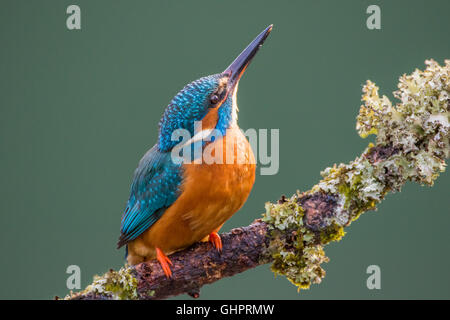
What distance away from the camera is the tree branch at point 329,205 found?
2379mm

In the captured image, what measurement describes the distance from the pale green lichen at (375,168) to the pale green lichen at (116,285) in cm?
70

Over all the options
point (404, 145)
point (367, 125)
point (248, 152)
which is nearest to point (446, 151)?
point (404, 145)

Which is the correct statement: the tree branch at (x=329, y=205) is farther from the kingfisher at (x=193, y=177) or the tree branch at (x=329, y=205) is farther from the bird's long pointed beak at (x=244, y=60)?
the bird's long pointed beak at (x=244, y=60)

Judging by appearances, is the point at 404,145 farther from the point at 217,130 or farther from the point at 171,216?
the point at 171,216

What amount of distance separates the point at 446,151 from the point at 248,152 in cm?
97

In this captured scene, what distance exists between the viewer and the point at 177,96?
2650 mm

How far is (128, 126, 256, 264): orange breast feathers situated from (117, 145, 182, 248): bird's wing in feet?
0.15

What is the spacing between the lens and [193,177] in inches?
99.9

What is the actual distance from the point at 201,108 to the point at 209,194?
1.51 feet

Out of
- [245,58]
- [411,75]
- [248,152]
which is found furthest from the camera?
[245,58]

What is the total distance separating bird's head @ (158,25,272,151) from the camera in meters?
2.62

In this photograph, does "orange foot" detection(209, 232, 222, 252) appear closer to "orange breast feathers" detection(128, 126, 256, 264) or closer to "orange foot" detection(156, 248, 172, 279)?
"orange breast feathers" detection(128, 126, 256, 264)
